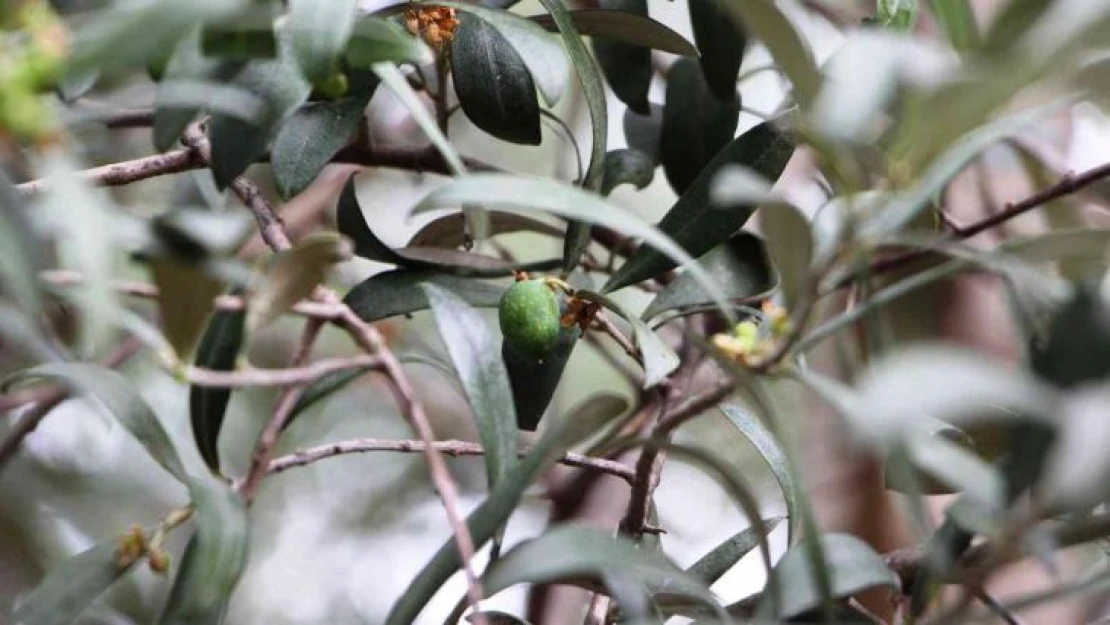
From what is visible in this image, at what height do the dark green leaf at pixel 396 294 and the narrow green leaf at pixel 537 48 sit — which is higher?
the narrow green leaf at pixel 537 48

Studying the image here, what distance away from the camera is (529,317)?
544 mm

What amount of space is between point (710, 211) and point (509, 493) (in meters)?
0.19

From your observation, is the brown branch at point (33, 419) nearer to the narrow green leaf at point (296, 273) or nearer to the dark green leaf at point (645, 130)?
the narrow green leaf at point (296, 273)

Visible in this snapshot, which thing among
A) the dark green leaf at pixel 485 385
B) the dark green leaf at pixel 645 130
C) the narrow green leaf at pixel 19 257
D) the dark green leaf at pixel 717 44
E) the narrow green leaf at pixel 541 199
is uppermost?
the narrow green leaf at pixel 541 199

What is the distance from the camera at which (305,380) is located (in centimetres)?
46

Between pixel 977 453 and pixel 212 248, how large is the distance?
330mm

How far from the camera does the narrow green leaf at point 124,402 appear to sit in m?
0.48

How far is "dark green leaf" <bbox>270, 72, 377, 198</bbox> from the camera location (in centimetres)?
60

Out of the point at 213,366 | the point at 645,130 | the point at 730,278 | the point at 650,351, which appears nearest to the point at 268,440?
the point at 213,366

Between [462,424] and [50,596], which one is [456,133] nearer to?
[462,424]

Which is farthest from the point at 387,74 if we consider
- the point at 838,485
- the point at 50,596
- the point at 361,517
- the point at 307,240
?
the point at 361,517

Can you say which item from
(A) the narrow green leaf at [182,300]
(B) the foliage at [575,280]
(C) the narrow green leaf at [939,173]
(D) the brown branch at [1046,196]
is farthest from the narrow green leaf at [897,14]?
(A) the narrow green leaf at [182,300]

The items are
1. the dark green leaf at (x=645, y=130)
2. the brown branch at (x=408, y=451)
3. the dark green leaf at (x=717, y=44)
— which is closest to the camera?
the brown branch at (x=408, y=451)

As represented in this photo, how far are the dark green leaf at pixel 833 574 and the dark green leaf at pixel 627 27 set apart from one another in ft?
0.84
